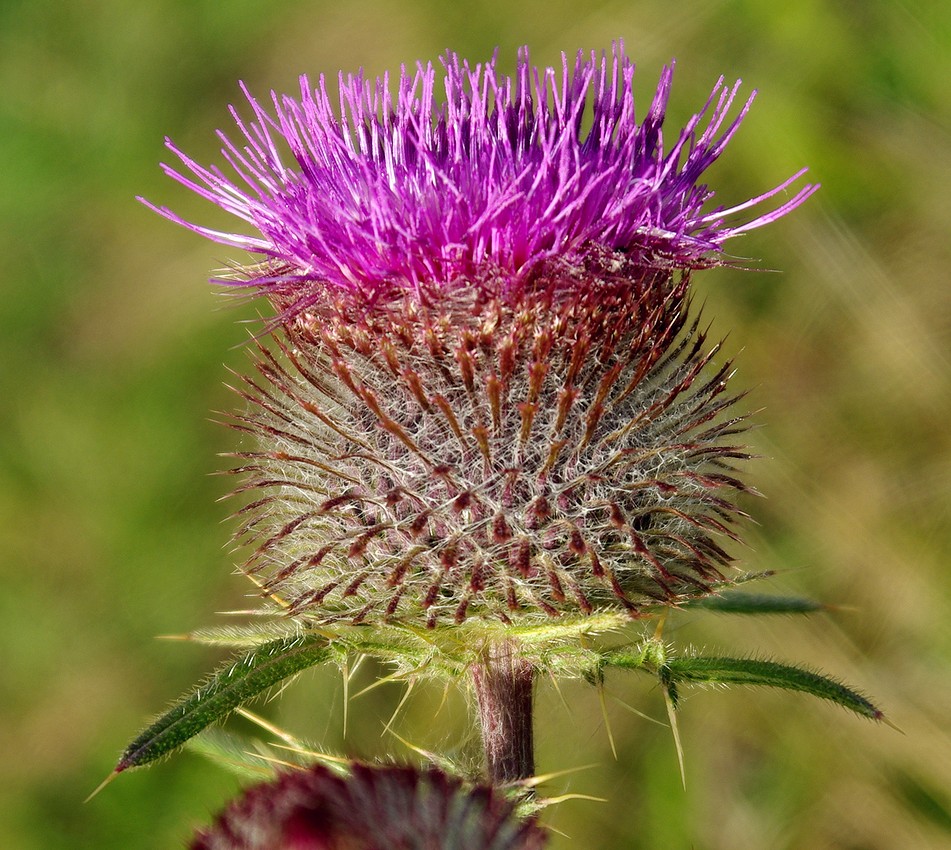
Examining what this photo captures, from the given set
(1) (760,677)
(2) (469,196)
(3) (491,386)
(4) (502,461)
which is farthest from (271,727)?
(2) (469,196)

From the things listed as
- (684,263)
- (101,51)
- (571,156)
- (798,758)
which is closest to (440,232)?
(571,156)

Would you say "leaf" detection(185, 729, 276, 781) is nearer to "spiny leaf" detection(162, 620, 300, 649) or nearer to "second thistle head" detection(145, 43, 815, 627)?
"spiny leaf" detection(162, 620, 300, 649)

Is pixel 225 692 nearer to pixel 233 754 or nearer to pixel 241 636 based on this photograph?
pixel 241 636

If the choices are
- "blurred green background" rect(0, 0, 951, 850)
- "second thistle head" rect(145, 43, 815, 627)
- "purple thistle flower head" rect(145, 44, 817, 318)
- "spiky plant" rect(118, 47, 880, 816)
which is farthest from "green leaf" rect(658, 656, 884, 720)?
"blurred green background" rect(0, 0, 951, 850)

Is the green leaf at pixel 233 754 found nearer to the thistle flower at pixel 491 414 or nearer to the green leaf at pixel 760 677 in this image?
the thistle flower at pixel 491 414

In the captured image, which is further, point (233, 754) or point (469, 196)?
point (233, 754)

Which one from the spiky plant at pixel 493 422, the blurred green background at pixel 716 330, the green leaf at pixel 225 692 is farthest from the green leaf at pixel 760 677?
the blurred green background at pixel 716 330
